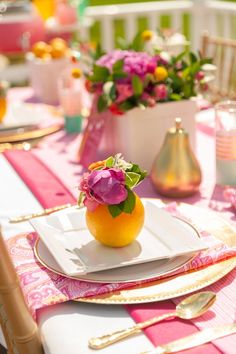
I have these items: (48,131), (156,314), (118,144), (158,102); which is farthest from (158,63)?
(156,314)

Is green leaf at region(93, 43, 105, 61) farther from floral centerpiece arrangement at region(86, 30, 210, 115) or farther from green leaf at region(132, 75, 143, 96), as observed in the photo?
green leaf at region(132, 75, 143, 96)

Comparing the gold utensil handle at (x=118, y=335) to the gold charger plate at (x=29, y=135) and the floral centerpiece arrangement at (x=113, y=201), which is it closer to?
the floral centerpiece arrangement at (x=113, y=201)

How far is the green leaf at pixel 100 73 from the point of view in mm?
Result: 1297

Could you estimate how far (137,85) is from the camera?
125 centimetres

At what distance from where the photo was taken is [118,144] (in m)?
1.39

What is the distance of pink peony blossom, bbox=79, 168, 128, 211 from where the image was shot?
34.5 inches

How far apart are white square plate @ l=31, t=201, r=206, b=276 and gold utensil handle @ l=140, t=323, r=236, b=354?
16 cm

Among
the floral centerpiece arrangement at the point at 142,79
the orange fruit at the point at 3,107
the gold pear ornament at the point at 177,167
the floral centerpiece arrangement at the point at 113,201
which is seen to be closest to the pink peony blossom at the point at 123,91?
the floral centerpiece arrangement at the point at 142,79

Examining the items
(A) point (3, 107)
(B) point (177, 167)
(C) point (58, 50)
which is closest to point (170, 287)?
(B) point (177, 167)

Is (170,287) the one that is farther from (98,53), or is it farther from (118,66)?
(98,53)

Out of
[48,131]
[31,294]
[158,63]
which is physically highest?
[158,63]

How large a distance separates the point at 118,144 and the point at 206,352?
28.9 inches

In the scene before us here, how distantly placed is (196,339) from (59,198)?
0.55m

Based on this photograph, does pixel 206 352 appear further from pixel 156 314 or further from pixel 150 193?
pixel 150 193
